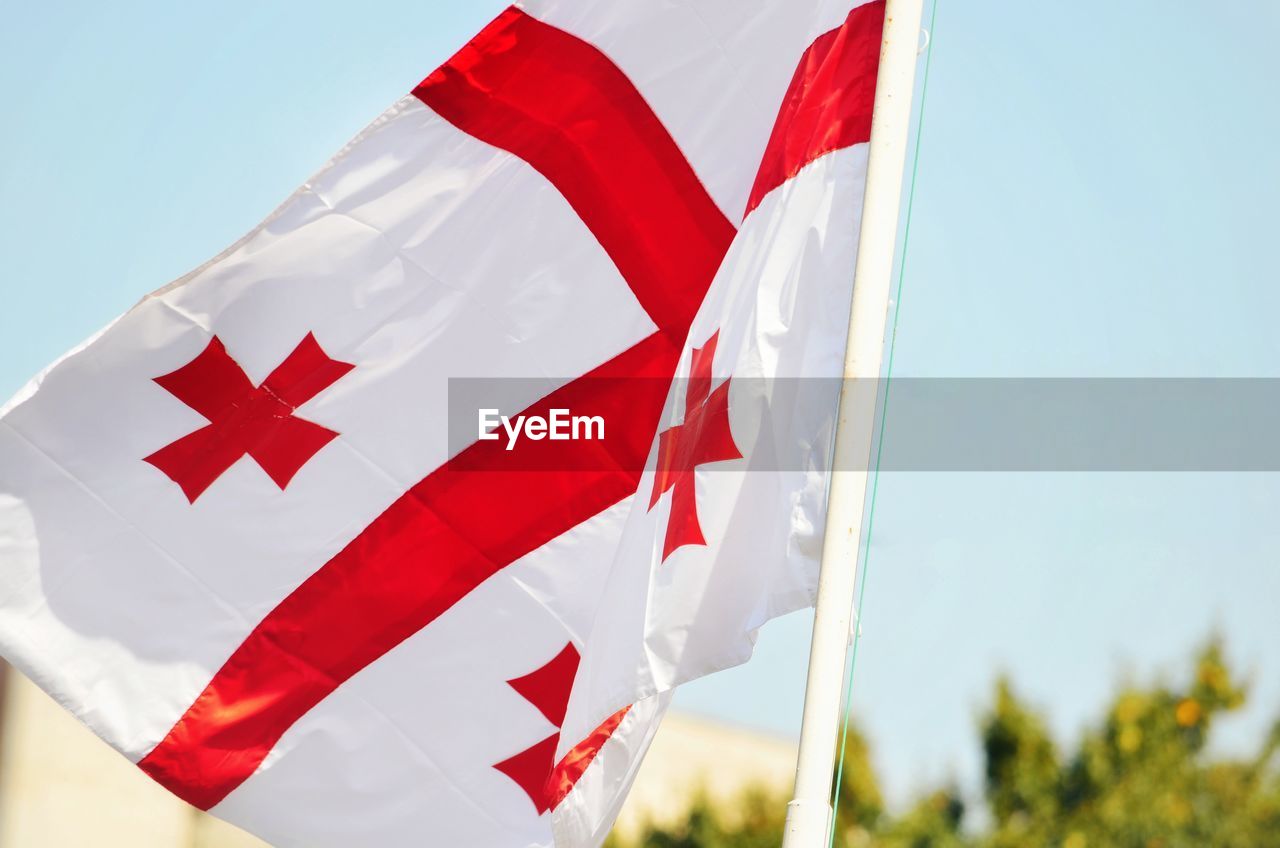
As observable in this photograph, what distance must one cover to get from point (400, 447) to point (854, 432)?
175cm

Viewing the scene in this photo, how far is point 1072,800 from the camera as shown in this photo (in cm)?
2197

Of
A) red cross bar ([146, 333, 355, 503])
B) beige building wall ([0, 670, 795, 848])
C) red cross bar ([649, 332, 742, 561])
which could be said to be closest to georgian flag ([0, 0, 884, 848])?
red cross bar ([146, 333, 355, 503])

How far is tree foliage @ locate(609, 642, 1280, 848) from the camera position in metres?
21.5

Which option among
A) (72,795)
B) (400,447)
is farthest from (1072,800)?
(400,447)

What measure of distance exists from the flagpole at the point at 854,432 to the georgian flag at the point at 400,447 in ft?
2.52

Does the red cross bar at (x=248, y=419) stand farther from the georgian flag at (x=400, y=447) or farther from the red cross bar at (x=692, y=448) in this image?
the red cross bar at (x=692, y=448)

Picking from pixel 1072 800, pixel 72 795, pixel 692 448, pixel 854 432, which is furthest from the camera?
pixel 1072 800

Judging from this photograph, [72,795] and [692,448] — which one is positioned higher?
[692,448]

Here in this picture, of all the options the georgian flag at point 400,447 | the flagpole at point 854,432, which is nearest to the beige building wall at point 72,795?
the georgian flag at point 400,447

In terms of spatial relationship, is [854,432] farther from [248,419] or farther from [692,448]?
[248,419]

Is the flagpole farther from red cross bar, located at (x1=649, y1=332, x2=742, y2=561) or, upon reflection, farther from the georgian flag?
the georgian flag

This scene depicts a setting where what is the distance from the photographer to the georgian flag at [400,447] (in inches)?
182

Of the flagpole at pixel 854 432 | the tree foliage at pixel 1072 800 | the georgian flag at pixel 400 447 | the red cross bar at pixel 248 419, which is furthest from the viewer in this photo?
the tree foliage at pixel 1072 800

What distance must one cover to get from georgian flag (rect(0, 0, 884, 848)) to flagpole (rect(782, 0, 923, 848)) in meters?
0.77
